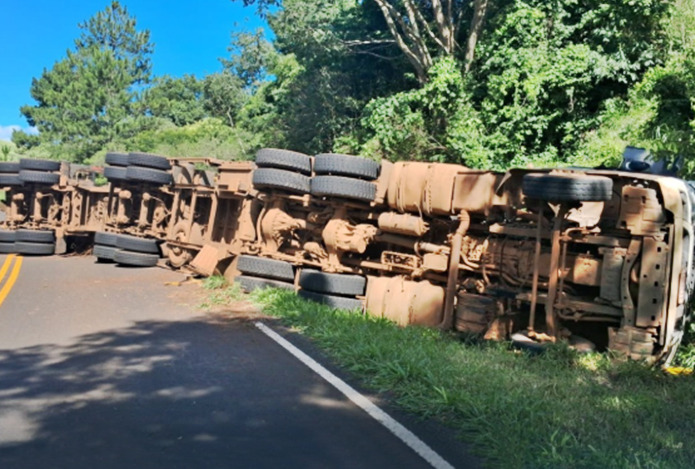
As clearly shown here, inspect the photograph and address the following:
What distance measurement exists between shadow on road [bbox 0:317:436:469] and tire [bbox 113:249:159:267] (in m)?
7.70

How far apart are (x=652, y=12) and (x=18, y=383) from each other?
13893 millimetres

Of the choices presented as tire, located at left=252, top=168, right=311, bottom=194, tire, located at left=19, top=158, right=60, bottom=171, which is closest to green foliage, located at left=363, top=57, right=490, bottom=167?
tire, located at left=252, top=168, right=311, bottom=194

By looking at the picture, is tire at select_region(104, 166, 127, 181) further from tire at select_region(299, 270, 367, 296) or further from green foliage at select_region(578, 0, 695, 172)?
green foliage at select_region(578, 0, 695, 172)

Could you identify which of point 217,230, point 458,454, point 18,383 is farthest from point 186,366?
point 217,230

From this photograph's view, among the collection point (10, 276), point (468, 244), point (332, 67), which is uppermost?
point (332, 67)

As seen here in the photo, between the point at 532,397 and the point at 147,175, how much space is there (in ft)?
39.2

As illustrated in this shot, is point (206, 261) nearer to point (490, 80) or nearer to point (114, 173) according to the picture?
point (114, 173)

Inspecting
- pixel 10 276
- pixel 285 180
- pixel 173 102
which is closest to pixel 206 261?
pixel 285 180

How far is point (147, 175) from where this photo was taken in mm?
15047

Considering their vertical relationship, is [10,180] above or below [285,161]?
below

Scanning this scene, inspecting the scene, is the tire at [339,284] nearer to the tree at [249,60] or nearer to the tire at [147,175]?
the tire at [147,175]

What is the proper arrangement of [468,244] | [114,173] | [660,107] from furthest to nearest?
[114,173] → [660,107] → [468,244]

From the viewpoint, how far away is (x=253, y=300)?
32.7 feet

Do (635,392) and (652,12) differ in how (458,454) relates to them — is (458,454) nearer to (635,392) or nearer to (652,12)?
Result: (635,392)
